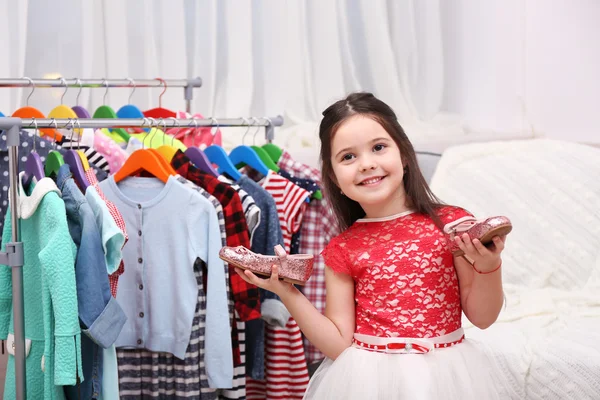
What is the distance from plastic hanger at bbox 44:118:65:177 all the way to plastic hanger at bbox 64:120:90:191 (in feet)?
0.06

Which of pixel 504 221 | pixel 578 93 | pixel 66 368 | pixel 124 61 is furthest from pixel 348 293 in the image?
pixel 578 93

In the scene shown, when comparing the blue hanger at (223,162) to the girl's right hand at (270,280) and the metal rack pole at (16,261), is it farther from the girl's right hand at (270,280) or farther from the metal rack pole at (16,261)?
the girl's right hand at (270,280)

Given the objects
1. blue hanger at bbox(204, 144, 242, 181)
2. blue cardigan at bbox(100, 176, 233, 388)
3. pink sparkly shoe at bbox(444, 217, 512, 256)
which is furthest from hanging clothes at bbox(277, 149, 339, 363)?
pink sparkly shoe at bbox(444, 217, 512, 256)

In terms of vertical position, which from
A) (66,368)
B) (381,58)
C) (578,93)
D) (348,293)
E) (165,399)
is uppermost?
(381,58)

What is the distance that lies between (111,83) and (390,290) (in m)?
1.63

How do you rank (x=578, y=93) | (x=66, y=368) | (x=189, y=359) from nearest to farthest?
(x=66, y=368)
(x=189, y=359)
(x=578, y=93)

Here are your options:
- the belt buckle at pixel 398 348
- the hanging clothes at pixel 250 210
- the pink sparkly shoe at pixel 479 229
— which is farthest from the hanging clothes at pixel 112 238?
the pink sparkly shoe at pixel 479 229

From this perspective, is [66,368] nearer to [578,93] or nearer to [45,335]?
[45,335]

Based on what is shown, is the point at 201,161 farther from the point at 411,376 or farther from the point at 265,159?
the point at 411,376

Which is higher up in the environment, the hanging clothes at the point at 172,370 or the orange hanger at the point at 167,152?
the orange hanger at the point at 167,152

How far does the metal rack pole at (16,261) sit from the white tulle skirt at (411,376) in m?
0.73

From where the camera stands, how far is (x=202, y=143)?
9.44 ft

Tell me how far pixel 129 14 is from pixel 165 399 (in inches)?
68.0

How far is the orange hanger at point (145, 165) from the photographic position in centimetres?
214
